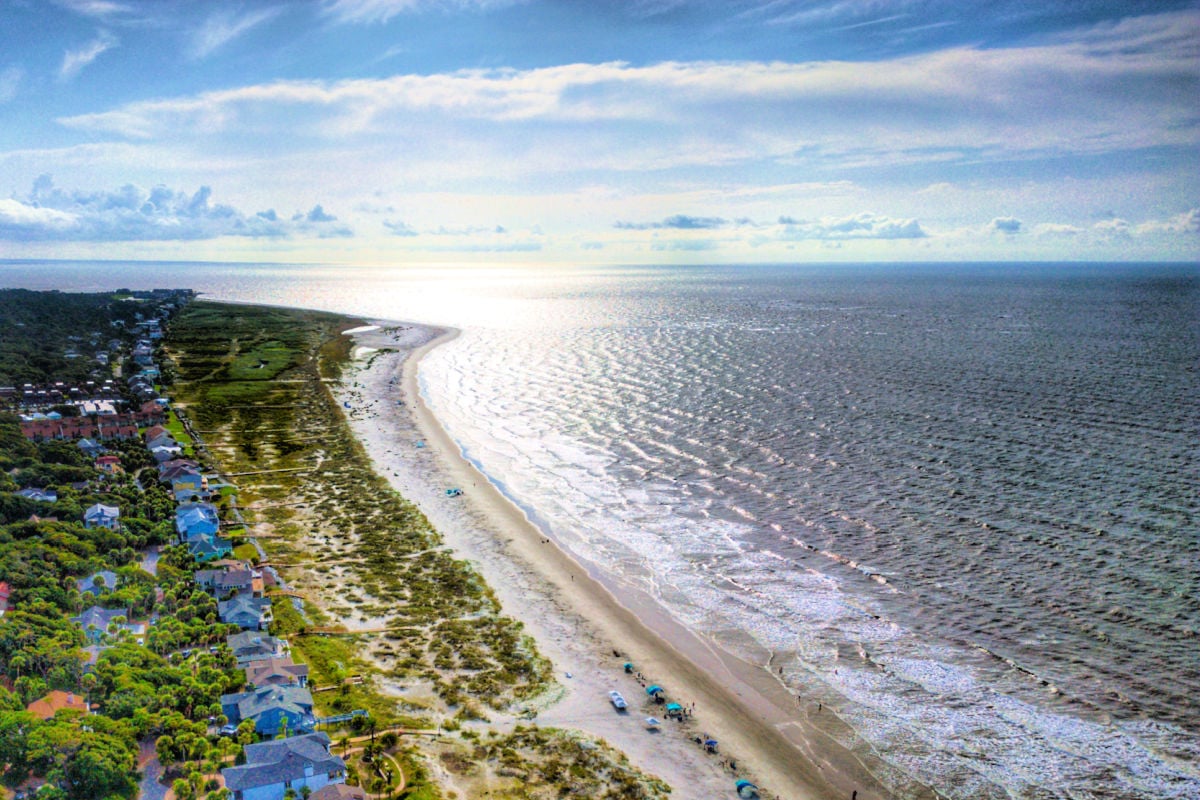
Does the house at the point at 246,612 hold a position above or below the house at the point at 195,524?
below

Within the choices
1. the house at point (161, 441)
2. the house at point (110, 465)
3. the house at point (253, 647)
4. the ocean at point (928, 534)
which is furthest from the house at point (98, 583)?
the house at point (161, 441)

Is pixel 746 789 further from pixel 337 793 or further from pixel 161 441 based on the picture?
pixel 161 441

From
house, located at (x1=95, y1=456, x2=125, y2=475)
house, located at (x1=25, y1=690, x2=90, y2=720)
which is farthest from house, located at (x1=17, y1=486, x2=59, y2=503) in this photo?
house, located at (x1=25, y1=690, x2=90, y2=720)

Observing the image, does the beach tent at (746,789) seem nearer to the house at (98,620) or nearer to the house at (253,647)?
the house at (253,647)

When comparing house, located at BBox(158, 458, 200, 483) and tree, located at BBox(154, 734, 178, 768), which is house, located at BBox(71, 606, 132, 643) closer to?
tree, located at BBox(154, 734, 178, 768)

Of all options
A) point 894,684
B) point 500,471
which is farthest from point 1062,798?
point 500,471

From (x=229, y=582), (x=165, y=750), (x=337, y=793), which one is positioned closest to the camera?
(x=337, y=793)

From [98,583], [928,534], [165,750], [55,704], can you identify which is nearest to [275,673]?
[165,750]
